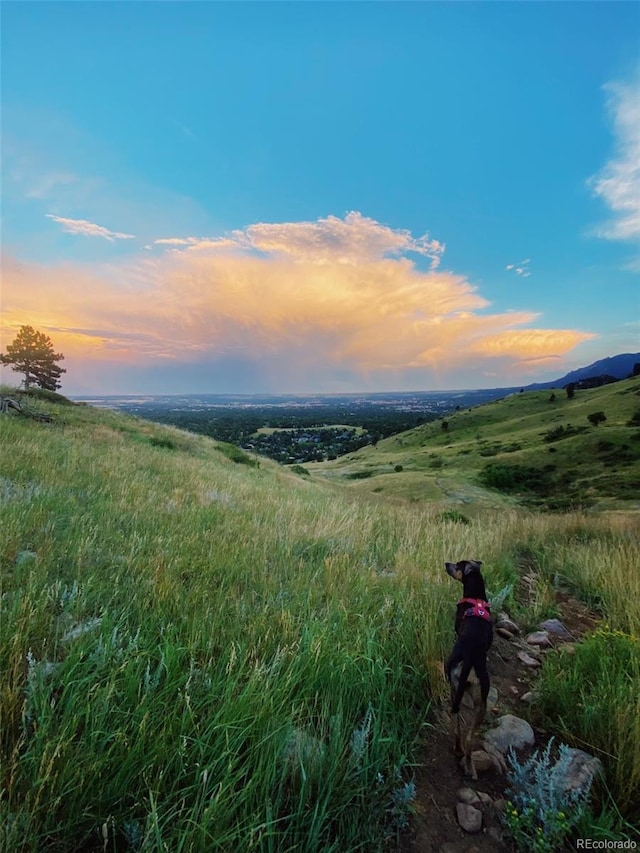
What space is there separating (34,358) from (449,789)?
64.3 m

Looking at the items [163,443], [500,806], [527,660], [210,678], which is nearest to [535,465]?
[163,443]

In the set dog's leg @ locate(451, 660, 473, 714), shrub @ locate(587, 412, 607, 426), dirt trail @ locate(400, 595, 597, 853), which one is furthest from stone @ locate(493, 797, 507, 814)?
shrub @ locate(587, 412, 607, 426)

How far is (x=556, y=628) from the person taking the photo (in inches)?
166

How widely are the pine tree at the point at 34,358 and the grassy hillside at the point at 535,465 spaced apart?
43146mm

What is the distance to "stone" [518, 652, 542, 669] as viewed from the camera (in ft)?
11.6

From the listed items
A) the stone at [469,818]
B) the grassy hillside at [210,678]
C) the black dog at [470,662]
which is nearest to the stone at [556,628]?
the grassy hillside at [210,678]

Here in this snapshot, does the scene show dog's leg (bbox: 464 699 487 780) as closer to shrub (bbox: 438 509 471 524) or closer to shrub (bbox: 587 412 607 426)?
shrub (bbox: 438 509 471 524)

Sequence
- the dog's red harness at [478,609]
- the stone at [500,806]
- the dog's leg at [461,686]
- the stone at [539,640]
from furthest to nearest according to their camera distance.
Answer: the stone at [539,640] → the dog's red harness at [478,609] → the dog's leg at [461,686] → the stone at [500,806]

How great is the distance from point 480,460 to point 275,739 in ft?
225

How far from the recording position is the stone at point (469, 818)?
2.02 metres

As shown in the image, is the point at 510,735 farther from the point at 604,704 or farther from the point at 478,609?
the point at 478,609

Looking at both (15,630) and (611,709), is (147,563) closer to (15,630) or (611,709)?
(15,630)

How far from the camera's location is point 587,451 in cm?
5756

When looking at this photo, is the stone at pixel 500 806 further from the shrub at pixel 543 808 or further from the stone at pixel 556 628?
the stone at pixel 556 628
